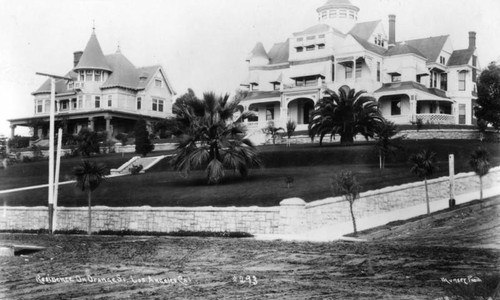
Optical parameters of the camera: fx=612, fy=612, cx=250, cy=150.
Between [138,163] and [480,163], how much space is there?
20913mm

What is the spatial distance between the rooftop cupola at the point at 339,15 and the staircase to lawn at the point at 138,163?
16153mm

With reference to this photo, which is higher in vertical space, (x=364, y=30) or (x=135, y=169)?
(x=364, y=30)

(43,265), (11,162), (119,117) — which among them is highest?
(119,117)

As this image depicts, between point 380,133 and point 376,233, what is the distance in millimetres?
7670

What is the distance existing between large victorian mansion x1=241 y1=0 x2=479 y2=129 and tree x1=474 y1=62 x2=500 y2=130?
5701 millimetres

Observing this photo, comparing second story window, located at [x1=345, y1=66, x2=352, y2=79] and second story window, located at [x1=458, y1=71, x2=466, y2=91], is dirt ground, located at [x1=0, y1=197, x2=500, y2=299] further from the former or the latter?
second story window, located at [x1=458, y1=71, x2=466, y2=91]

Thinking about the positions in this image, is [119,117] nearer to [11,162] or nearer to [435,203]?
[11,162]

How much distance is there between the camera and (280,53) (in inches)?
1921

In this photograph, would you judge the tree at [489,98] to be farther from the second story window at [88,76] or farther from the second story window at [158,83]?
the second story window at [88,76]

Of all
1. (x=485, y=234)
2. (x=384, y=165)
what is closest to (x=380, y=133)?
(x=384, y=165)

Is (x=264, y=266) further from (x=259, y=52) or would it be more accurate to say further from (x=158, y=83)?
(x=158, y=83)

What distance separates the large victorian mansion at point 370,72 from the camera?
42625 millimetres

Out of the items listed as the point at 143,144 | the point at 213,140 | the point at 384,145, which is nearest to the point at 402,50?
the point at 143,144

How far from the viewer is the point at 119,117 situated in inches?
1911
